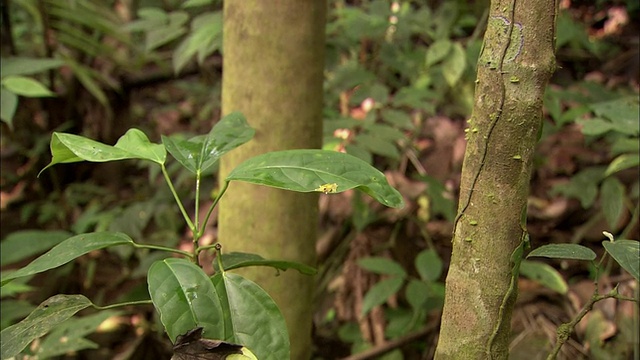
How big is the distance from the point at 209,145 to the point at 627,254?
519 millimetres

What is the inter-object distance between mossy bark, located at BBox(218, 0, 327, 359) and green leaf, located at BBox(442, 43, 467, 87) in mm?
649

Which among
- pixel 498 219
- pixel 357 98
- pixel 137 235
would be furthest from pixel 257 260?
pixel 137 235

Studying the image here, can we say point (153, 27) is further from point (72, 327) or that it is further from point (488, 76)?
point (488, 76)

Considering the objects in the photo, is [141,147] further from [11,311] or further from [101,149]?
[11,311]

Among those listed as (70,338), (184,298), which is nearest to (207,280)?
(184,298)

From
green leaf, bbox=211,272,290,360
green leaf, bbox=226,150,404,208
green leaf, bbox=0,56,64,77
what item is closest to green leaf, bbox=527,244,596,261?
green leaf, bbox=226,150,404,208

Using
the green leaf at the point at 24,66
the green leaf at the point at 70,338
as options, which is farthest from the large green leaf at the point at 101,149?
the green leaf at the point at 24,66

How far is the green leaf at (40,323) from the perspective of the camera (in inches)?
29.1

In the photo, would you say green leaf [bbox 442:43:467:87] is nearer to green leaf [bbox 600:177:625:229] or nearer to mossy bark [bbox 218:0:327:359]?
green leaf [bbox 600:177:625:229]

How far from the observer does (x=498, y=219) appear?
0.68 metres

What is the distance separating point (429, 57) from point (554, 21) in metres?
1.07

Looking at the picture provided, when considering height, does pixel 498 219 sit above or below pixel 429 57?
below

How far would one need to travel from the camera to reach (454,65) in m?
1.69

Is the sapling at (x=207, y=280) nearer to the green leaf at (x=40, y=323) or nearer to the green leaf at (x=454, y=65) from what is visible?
the green leaf at (x=40, y=323)
